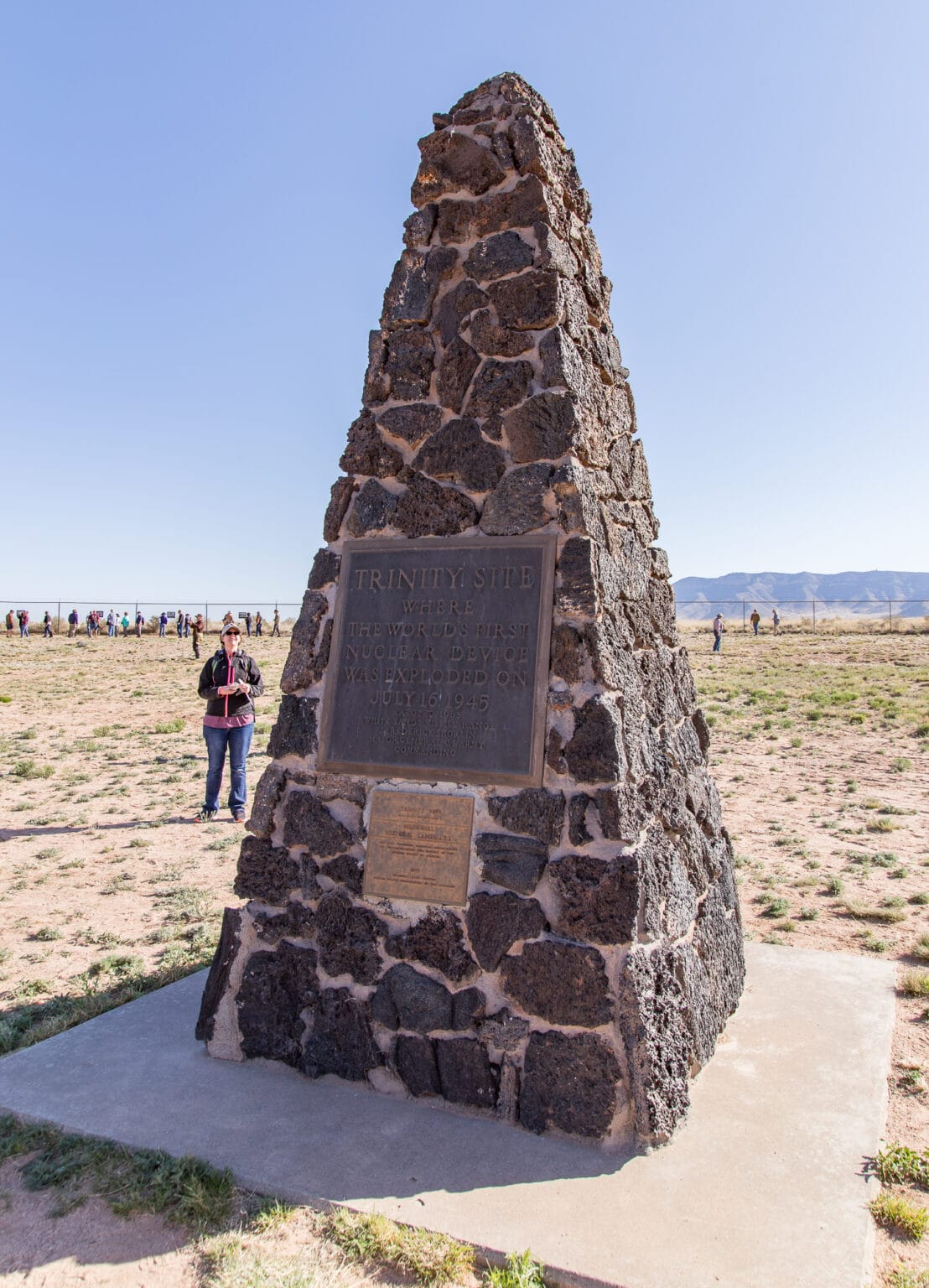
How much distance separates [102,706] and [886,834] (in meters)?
15.4

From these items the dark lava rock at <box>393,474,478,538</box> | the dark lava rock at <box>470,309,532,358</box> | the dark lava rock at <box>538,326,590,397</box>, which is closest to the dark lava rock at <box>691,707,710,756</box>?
the dark lava rock at <box>393,474,478,538</box>

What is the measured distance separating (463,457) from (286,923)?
2132 mm

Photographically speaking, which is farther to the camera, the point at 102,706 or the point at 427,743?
the point at 102,706

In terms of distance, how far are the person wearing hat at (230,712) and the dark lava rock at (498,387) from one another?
5.20 metres

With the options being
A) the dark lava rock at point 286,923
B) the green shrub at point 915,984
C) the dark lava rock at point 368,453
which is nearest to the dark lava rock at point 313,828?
the dark lava rock at point 286,923

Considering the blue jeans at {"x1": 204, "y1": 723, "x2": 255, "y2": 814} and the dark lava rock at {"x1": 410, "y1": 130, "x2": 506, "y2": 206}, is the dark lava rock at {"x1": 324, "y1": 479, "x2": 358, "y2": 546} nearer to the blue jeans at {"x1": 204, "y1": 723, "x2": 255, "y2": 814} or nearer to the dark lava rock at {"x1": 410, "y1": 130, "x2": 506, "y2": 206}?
the dark lava rock at {"x1": 410, "y1": 130, "x2": 506, "y2": 206}

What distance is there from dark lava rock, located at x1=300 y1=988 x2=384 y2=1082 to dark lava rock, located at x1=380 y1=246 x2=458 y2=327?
8.70 ft

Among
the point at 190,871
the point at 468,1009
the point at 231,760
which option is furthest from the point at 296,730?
the point at 231,760

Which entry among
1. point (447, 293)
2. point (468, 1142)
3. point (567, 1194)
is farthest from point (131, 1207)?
point (447, 293)

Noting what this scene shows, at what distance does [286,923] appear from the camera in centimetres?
393

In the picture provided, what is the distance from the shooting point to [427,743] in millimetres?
3783

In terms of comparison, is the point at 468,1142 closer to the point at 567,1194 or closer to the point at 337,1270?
the point at 567,1194

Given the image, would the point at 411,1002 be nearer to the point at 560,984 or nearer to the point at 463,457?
the point at 560,984

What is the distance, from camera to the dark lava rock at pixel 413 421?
13.1 ft
